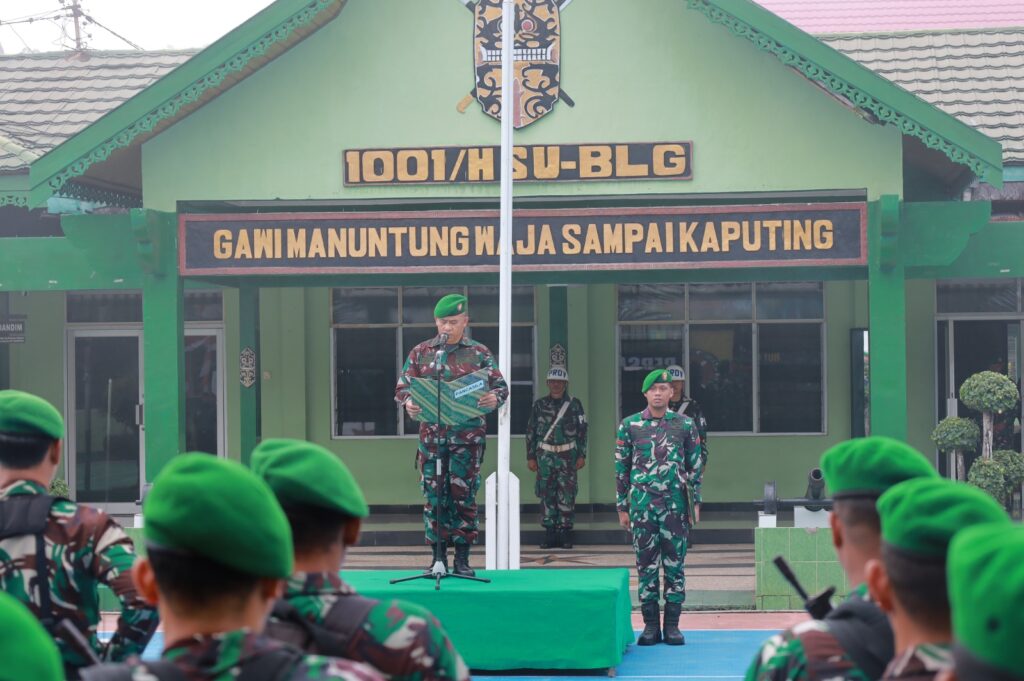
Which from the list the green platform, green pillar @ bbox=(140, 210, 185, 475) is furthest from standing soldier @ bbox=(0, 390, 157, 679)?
green pillar @ bbox=(140, 210, 185, 475)

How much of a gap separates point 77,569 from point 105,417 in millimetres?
13492

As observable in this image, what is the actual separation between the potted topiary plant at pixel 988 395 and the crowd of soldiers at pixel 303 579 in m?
9.87

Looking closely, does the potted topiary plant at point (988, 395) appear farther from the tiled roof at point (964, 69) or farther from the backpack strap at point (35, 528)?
the backpack strap at point (35, 528)

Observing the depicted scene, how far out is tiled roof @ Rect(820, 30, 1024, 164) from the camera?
13.7m

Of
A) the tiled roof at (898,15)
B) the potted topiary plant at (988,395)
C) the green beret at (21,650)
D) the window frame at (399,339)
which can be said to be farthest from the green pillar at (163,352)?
the green beret at (21,650)

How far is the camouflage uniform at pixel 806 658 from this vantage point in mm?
2965

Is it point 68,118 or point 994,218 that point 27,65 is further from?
point 994,218

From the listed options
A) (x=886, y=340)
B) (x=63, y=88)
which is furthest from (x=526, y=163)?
(x=63, y=88)

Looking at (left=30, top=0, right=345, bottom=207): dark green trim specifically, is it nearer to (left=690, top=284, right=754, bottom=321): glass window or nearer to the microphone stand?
the microphone stand


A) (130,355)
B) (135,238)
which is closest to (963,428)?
(135,238)

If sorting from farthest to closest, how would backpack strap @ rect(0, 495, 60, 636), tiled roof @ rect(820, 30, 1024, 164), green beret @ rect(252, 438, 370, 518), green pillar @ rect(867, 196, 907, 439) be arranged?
tiled roof @ rect(820, 30, 1024, 164)
green pillar @ rect(867, 196, 907, 439)
backpack strap @ rect(0, 495, 60, 636)
green beret @ rect(252, 438, 370, 518)

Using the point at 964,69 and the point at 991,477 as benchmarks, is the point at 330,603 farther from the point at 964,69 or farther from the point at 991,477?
the point at 964,69

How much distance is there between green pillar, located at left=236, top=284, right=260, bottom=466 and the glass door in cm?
163

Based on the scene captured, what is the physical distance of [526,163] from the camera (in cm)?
1208
